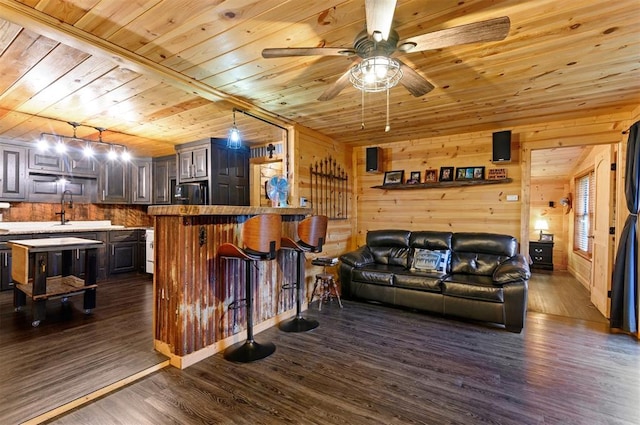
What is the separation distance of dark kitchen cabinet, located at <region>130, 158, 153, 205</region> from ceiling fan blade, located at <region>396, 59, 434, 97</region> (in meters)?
5.70

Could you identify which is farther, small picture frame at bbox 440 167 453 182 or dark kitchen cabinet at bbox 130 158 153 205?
dark kitchen cabinet at bbox 130 158 153 205

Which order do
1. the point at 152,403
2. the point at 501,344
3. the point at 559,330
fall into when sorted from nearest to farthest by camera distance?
the point at 152,403
the point at 501,344
the point at 559,330

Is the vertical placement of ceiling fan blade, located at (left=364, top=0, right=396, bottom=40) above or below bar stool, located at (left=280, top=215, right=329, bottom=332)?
above

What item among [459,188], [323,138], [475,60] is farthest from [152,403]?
[459,188]

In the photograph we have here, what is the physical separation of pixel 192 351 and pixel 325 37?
267cm

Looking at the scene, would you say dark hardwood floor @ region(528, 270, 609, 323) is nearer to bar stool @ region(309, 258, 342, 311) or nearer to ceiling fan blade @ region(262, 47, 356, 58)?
bar stool @ region(309, 258, 342, 311)

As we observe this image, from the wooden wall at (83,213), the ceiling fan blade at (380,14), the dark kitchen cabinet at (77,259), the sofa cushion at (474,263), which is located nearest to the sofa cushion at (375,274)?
the sofa cushion at (474,263)

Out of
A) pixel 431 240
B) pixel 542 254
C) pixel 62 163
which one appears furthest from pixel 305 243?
pixel 542 254

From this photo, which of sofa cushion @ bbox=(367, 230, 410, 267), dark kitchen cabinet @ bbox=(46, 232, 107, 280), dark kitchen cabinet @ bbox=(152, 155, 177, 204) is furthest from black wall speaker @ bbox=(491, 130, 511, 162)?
dark kitchen cabinet @ bbox=(46, 232, 107, 280)

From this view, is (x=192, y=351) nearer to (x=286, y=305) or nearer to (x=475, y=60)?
(x=286, y=305)

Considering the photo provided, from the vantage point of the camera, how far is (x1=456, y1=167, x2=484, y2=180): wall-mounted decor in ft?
15.0

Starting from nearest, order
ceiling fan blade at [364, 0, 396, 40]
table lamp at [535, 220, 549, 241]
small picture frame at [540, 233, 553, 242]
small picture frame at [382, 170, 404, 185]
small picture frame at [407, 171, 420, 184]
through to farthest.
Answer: ceiling fan blade at [364, 0, 396, 40]
small picture frame at [407, 171, 420, 184]
small picture frame at [382, 170, 404, 185]
small picture frame at [540, 233, 553, 242]
table lamp at [535, 220, 549, 241]

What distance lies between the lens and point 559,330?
339 centimetres

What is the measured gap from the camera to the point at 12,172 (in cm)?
478
